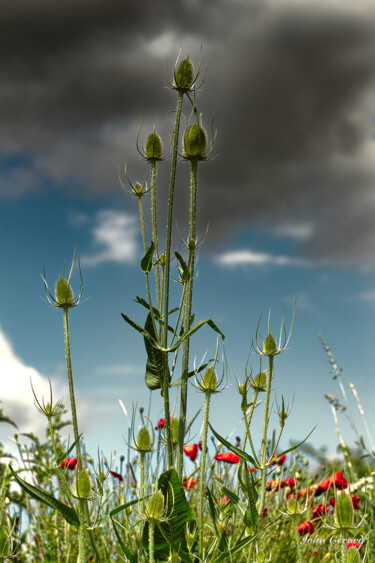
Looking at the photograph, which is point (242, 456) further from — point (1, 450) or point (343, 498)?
point (1, 450)

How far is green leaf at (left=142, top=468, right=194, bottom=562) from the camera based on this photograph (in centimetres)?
160

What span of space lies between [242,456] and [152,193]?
912 mm

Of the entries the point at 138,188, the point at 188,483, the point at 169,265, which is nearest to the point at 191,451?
the point at 188,483

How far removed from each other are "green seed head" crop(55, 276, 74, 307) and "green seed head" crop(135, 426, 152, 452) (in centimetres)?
45

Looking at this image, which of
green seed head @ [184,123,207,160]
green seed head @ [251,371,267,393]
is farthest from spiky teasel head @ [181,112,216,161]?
green seed head @ [251,371,267,393]

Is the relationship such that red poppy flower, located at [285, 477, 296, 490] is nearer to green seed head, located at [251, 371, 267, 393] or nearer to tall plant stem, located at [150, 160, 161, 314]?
green seed head, located at [251, 371, 267, 393]

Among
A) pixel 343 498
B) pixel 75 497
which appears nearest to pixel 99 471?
pixel 75 497

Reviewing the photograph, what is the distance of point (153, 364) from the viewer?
5.83ft

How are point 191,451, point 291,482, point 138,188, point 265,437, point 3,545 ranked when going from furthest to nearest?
point 191,451 < point 291,482 < point 138,188 < point 265,437 < point 3,545

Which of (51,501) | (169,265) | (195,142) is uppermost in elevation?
(195,142)

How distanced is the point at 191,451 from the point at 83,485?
2.03 m

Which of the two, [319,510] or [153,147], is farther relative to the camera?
[319,510]

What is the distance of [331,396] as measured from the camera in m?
3.83

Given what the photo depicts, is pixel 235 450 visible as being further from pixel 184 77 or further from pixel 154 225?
pixel 184 77
